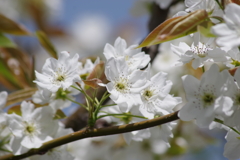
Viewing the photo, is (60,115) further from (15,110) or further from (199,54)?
(199,54)

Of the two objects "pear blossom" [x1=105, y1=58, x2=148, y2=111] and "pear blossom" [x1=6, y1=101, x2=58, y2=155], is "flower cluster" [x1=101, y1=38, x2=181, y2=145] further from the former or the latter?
"pear blossom" [x1=6, y1=101, x2=58, y2=155]

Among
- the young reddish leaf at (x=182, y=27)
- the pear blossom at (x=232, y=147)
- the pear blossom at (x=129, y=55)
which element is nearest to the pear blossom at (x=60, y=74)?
the pear blossom at (x=129, y=55)

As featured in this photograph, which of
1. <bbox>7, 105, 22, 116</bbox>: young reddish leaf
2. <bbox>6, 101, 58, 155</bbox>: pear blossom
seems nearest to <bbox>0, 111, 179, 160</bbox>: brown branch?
<bbox>6, 101, 58, 155</bbox>: pear blossom

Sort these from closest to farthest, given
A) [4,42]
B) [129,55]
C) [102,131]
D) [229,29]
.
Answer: [229,29], [102,131], [129,55], [4,42]

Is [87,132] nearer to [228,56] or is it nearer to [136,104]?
[136,104]

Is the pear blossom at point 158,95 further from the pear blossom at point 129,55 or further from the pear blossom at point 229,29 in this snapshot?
the pear blossom at point 229,29

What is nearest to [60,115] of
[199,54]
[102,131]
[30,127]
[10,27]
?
[30,127]

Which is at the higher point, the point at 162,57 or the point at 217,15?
the point at 217,15

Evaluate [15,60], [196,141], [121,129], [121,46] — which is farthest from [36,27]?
[121,129]
